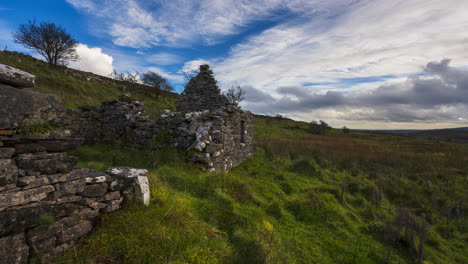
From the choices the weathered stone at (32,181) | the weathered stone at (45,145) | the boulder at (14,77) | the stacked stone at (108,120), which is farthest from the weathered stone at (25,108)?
the stacked stone at (108,120)

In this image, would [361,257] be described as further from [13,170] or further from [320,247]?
[13,170]

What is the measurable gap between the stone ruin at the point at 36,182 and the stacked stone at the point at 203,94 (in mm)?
10427

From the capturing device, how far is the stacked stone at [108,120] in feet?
35.1

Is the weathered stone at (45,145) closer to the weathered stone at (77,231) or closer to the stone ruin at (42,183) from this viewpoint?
the stone ruin at (42,183)

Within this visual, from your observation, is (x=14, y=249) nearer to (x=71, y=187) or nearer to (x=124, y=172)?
(x=71, y=187)

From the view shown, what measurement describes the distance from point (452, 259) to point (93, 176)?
878cm

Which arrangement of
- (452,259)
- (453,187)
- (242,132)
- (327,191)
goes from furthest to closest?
(242,132), (453,187), (327,191), (452,259)

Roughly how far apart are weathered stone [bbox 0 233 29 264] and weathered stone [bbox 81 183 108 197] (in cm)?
82

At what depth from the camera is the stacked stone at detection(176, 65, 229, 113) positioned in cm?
1334

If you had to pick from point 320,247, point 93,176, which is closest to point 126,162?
point 93,176

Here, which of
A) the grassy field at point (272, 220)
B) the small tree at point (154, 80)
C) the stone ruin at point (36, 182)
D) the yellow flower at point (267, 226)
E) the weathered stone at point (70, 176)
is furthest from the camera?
the small tree at point (154, 80)

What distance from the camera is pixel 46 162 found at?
2.80 metres

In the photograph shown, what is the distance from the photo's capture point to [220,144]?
8.33 meters

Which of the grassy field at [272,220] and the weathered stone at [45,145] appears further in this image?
the grassy field at [272,220]
